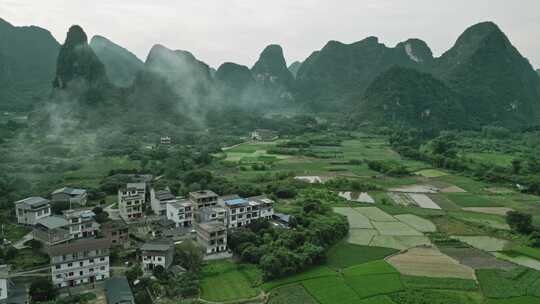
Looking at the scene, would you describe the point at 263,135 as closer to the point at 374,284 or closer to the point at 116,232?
the point at 116,232

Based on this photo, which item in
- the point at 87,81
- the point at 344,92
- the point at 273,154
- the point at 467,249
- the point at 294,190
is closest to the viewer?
the point at 467,249

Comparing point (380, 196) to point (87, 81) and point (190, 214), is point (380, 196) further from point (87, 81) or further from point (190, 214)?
point (87, 81)

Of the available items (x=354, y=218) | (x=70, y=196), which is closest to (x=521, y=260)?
(x=354, y=218)

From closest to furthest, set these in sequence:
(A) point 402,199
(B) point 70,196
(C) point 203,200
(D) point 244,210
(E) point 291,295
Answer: (E) point 291,295 < (D) point 244,210 < (C) point 203,200 < (B) point 70,196 < (A) point 402,199

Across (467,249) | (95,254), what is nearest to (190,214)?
(95,254)

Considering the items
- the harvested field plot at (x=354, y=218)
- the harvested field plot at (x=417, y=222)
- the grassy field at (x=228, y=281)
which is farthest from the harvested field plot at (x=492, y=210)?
the grassy field at (x=228, y=281)
